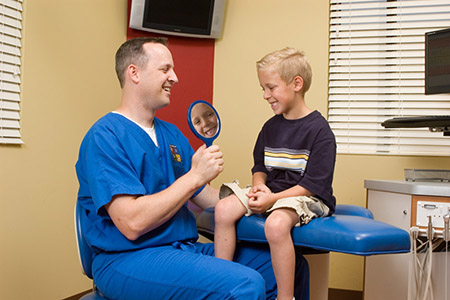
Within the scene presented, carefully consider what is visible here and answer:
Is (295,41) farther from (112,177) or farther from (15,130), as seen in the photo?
(112,177)

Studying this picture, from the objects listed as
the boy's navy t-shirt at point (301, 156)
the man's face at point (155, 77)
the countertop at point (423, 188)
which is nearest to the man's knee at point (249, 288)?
the boy's navy t-shirt at point (301, 156)

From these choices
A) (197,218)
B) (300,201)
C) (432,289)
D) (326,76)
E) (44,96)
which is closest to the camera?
(300,201)

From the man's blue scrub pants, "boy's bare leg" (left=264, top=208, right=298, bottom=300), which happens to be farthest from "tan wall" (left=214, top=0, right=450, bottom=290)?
the man's blue scrub pants

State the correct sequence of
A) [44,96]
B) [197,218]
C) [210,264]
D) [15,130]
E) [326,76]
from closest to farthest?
[210,264], [197,218], [15,130], [44,96], [326,76]

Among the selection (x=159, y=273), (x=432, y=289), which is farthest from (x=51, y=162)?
(x=432, y=289)

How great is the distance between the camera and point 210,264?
4.67ft

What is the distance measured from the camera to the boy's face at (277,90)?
195 centimetres

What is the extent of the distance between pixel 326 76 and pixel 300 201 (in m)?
1.65

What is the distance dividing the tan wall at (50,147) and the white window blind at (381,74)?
1494 millimetres

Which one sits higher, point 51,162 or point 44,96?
point 44,96

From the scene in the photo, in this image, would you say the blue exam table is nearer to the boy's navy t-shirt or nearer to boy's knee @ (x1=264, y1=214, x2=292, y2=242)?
boy's knee @ (x1=264, y1=214, x2=292, y2=242)

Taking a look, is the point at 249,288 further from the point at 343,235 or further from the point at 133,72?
the point at 133,72

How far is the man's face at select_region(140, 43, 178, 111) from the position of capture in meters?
1.77

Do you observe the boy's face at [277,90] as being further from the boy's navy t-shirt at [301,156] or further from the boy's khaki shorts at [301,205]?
the boy's khaki shorts at [301,205]
